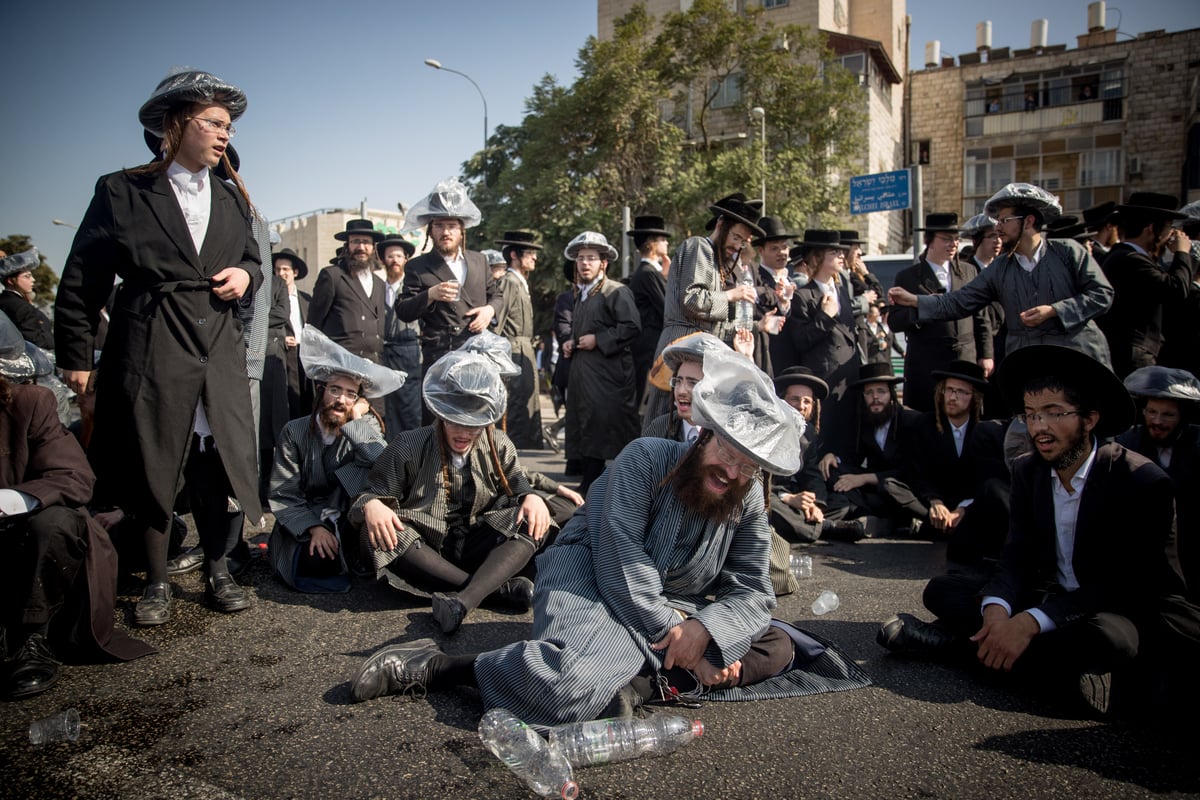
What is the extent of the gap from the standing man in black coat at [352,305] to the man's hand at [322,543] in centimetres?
262

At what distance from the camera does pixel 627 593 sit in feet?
9.15

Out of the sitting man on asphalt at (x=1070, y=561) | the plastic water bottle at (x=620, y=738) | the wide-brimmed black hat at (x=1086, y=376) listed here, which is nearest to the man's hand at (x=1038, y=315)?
the sitting man on asphalt at (x=1070, y=561)

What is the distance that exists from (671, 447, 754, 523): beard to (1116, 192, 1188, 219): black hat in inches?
167

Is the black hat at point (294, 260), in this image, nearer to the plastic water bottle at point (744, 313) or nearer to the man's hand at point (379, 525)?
the plastic water bottle at point (744, 313)

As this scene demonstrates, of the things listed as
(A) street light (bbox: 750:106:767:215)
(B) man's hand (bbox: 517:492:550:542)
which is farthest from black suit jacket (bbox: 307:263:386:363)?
(A) street light (bbox: 750:106:767:215)

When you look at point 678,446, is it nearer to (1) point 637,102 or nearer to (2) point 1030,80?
(1) point 637,102

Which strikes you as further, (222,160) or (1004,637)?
(222,160)

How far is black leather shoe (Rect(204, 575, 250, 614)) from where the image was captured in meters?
3.67

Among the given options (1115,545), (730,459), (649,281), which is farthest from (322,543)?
(649,281)

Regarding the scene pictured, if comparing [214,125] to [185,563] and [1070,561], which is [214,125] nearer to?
[185,563]

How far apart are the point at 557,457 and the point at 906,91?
111 feet

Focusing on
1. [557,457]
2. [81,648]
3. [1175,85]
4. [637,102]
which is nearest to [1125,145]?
[1175,85]

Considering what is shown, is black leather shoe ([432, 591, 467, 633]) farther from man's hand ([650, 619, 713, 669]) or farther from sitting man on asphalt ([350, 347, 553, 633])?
man's hand ([650, 619, 713, 669])

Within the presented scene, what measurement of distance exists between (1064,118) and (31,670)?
3935 centimetres
